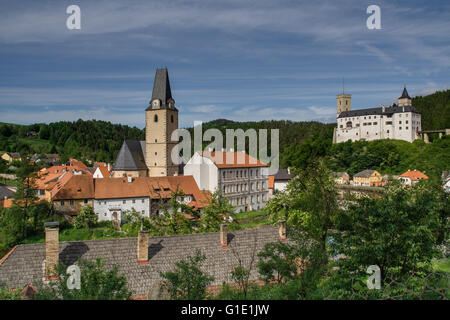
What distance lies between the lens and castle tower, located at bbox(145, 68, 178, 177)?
53688 millimetres

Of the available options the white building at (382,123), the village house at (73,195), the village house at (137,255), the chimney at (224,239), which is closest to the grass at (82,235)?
the village house at (73,195)

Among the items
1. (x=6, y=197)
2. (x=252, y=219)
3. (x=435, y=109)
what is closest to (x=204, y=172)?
(x=252, y=219)

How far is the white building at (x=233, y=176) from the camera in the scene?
51281 millimetres

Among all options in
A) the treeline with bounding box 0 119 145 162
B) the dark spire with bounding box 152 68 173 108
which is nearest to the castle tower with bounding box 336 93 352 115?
the treeline with bounding box 0 119 145 162

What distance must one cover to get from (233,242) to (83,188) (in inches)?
1171

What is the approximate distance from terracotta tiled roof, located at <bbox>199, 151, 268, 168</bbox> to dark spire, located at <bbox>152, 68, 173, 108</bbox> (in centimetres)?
970

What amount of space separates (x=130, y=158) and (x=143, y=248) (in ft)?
126

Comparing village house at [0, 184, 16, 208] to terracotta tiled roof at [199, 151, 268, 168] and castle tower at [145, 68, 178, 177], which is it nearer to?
castle tower at [145, 68, 178, 177]

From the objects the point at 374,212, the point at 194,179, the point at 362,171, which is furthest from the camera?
the point at 362,171

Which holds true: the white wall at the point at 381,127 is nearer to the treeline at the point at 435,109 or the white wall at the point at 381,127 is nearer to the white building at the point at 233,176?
the treeline at the point at 435,109
